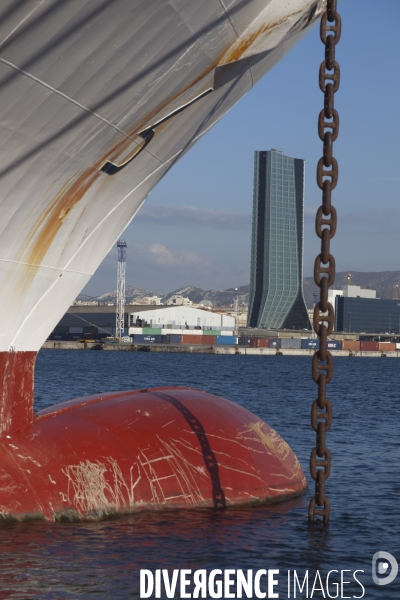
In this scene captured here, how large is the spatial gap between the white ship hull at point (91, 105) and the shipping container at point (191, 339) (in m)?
113

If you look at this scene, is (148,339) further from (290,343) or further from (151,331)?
(290,343)

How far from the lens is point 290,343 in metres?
138

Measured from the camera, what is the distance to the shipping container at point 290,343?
449 feet

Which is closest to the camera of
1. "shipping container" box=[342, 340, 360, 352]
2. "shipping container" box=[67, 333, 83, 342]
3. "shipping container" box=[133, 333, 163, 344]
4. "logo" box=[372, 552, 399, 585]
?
"logo" box=[372, 552, 399, 585]

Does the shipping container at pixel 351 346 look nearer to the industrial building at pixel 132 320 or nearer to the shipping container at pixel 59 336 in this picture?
the industrial building at pixel 132 320

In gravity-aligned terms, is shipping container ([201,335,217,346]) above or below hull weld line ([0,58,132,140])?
below

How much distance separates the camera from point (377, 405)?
36.4 metres

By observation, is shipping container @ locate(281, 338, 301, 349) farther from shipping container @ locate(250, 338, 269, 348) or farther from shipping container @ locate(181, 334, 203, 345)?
shipping container @ locate(181, 334, 203, 345)

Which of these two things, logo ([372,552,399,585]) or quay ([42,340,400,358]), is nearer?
logo ([372,552,399,585])

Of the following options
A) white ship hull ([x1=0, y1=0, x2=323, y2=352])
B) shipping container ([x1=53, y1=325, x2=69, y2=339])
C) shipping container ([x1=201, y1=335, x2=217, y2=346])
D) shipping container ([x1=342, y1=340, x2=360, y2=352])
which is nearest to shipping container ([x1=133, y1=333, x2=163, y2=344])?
shipping container ([x1=201, y1=335, x2=217, y2=346])

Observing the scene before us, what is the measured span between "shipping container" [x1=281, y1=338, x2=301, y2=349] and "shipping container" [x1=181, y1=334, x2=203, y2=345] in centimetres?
1554

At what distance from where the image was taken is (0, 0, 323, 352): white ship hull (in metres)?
8.73

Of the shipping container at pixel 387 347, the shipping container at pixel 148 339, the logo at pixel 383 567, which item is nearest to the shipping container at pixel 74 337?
the shipping container at pixel 148 339

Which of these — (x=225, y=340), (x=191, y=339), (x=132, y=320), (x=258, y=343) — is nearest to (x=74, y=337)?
(x=132, y=320)
